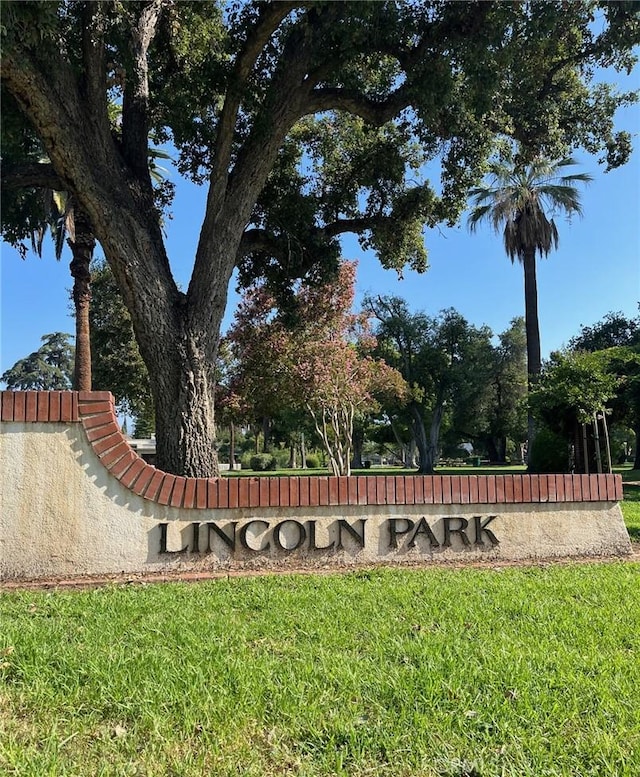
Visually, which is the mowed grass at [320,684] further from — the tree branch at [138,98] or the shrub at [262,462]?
the shrub at [262,462]

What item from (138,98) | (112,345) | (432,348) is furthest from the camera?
(432,348)

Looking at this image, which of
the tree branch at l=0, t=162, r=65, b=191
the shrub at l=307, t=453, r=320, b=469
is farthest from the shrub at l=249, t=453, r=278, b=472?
the tree branch at l=0, t=162, r=65, b=191

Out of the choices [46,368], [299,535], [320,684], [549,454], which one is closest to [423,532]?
[299,535]

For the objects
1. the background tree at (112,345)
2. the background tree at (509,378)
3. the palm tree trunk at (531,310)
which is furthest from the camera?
the background tree at (509,378)

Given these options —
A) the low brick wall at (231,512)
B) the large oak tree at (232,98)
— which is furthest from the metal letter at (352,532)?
the large oak tree at (232,98)

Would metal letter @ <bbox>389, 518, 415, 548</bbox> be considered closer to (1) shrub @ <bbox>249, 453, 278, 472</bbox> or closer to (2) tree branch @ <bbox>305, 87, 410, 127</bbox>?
(2) tree branch @ <bbox>305, 87, 410, 127</bbox>

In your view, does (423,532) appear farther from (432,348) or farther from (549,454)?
(432,348)

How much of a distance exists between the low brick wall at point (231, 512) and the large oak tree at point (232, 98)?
1.56 m

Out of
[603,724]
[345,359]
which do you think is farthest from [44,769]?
[345,359]

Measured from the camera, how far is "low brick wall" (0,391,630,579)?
4.80m

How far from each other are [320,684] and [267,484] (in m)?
2.57

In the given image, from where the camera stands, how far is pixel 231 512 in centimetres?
520

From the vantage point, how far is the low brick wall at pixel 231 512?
4801 millimetres

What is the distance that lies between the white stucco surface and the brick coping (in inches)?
2.9
